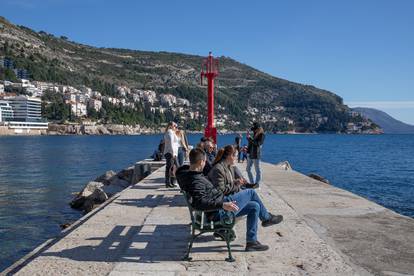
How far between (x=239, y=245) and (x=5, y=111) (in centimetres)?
16427

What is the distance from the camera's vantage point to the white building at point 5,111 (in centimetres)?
15638

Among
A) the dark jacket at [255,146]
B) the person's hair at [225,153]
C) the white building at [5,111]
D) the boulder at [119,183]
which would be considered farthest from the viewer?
the white building at [5,111]

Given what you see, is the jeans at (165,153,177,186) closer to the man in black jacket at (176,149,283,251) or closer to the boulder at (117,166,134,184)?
the man in black jacket at (176,149,283,251)

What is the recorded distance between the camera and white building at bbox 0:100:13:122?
156 m

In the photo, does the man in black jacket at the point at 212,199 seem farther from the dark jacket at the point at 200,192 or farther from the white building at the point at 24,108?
the white building at the point at 24,108

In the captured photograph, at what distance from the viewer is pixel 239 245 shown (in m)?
6.68

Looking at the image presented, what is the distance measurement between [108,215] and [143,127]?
606 ft

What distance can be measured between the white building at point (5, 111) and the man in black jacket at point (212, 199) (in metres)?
163

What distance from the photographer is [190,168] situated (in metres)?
6.09

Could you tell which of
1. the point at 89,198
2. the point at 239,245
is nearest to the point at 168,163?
the point at 239,245

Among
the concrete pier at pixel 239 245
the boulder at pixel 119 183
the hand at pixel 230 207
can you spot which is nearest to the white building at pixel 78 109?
the boulder at pixel 119 183

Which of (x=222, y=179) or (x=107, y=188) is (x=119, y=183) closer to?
(x=107, y=188)

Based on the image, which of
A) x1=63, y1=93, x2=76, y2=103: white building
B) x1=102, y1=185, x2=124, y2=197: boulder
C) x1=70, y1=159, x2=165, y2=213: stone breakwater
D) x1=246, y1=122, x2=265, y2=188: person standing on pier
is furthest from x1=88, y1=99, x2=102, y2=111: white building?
x1=246, y1=122, x2=265, y2=188: person standing on pier

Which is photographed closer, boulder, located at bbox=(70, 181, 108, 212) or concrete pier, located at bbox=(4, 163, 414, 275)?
concrete pier, located at bbox=(4, 163, 414, 275)
